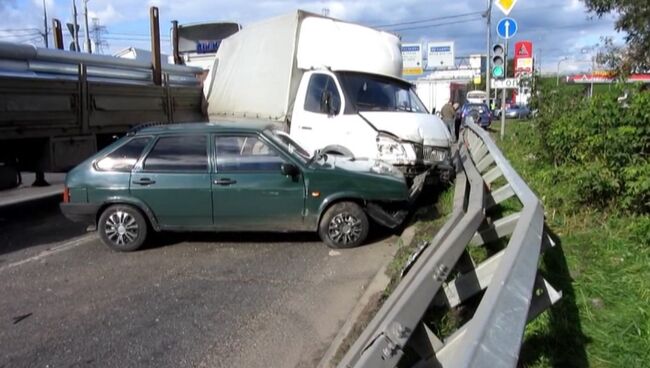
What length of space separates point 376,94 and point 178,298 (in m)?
5.35

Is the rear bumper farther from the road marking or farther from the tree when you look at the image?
the tree

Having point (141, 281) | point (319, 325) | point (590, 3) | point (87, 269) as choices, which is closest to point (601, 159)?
point (319, 325)

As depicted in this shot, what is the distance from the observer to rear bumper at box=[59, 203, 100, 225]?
23.3 ft

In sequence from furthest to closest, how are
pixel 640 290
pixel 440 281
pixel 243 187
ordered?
1. pixel 243 187
2. pixel 640 290
3. pixel 440 281

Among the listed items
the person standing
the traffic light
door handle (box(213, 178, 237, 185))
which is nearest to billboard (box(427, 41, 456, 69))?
the person standing

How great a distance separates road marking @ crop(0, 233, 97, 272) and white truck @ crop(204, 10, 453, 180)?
351 centimetres

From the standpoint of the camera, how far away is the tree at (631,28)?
572 inches

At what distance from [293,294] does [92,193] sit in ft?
9.98

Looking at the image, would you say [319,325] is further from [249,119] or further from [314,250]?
[249,119]

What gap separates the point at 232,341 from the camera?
4555mm

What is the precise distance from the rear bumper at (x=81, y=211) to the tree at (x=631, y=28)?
12.1m

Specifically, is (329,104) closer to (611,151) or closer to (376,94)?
(376,94)

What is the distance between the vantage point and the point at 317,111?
958 centimetres

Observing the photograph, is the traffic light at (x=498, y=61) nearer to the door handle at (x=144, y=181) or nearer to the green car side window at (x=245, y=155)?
the green car side window at (x=245, y=155)
